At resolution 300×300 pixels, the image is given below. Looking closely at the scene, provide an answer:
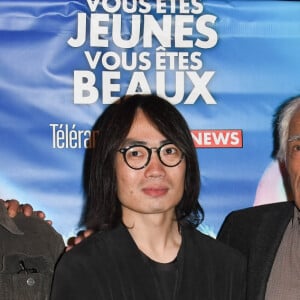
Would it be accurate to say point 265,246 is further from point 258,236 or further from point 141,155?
point 141,155

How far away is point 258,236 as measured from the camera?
6.56 ft

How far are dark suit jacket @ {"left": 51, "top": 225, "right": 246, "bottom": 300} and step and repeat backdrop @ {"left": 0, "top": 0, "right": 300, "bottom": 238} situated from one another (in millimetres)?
692

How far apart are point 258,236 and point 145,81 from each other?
2.43 ft

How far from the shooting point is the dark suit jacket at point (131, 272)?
62.3 inches

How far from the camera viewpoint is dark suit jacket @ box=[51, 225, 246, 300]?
5.19 ft

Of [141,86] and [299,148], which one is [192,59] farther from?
[299,148]

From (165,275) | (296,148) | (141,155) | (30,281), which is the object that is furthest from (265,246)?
(30,281)

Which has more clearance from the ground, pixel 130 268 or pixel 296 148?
pixel 296 148

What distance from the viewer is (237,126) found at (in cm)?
244

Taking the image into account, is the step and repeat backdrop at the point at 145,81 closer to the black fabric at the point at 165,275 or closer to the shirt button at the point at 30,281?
the shirt button at the point at 30,281

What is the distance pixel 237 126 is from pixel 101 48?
58 centimetres

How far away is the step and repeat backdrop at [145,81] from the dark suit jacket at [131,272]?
27.2 inches

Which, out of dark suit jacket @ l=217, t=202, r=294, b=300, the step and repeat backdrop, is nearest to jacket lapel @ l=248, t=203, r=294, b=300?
dark suit jacket @ l=217, t=202, r=294, b=300

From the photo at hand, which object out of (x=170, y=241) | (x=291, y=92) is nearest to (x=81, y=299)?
Result: (x=170, y=241)
